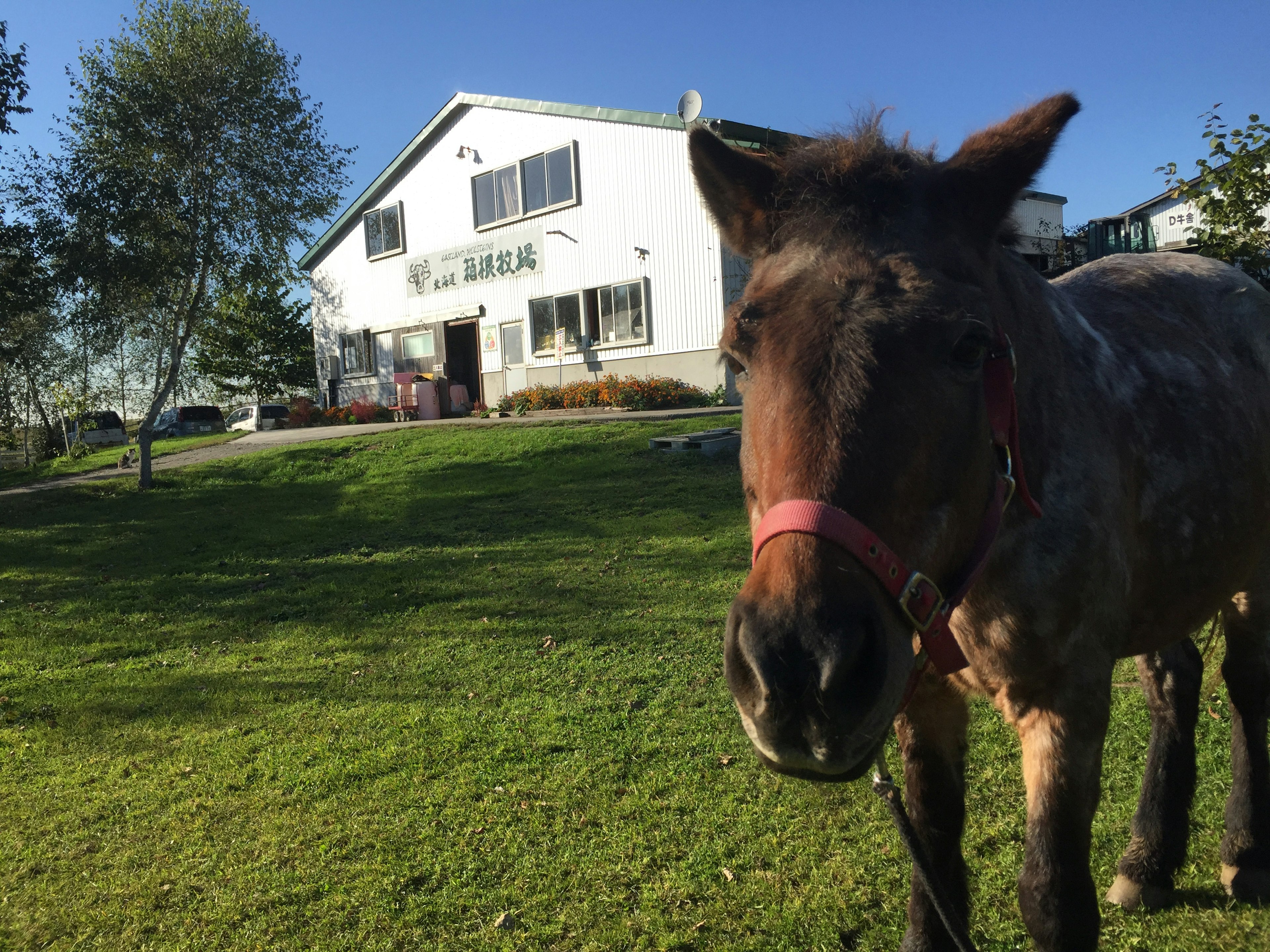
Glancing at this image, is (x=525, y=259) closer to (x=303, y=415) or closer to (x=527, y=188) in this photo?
(x=527, y=188)

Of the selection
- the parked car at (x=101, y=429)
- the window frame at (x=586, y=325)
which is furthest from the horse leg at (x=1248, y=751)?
the parked car at (x=101, y=429)

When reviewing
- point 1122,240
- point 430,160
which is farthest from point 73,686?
point 1122,240

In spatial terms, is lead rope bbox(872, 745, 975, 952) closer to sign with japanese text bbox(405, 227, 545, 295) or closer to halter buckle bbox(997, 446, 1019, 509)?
halter buckle bbox(997, 446, 1019, 509)

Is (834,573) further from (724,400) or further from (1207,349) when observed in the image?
(724,400)

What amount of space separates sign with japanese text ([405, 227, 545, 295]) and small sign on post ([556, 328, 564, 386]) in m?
2.18

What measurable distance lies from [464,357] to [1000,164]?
26.0 m

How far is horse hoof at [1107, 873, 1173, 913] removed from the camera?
3.01 meters

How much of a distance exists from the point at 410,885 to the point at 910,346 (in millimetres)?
2988

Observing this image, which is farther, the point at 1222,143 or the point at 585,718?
the point at 1222,143

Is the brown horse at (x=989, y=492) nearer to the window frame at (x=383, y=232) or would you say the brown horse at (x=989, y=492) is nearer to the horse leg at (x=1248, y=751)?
the horse leg at (x=1248, y=751)

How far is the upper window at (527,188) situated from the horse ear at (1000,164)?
21.2 metres

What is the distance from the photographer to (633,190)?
811 inches

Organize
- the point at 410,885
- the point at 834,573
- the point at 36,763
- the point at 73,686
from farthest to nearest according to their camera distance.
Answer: the point at 73,686 < the point at 36,763 < the point at 410,885 < the point at 834,573

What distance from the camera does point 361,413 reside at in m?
24.8
